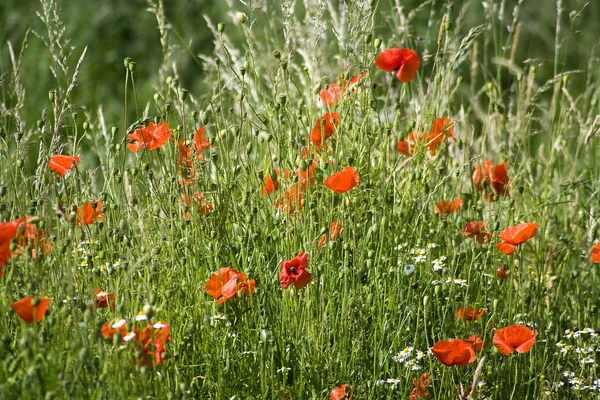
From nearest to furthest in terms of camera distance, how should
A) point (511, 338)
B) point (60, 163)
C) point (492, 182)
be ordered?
point (511, 338), point (60, 163), point (492, 182)

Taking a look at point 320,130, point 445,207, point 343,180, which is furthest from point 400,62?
point 343,180

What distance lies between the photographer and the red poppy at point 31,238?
1.93m

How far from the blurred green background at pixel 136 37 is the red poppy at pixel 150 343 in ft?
11.7

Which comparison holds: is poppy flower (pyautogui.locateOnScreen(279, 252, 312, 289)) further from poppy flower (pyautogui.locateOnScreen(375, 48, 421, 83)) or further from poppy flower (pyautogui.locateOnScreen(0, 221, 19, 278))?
poppy flower (pyautogui.locateOnScreen(375, 48, 421, 83))

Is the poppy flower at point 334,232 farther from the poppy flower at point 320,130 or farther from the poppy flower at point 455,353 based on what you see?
the poppy flower at point 455,353

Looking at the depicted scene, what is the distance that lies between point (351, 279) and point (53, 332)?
2.66 ft

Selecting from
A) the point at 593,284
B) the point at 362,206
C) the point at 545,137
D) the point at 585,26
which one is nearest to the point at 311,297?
the point at 362,206

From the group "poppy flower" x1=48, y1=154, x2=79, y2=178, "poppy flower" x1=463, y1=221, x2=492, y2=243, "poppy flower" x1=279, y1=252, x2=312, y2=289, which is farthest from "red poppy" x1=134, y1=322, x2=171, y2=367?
"poppy flower" x1=463, y1=221, x2=492, y2=243

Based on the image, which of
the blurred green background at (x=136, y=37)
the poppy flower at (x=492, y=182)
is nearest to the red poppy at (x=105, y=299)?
the poppy flower at (x=492, y=182)

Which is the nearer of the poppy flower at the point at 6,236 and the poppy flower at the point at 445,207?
the poppy flower at the point at 6,236

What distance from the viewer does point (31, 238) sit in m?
2.07

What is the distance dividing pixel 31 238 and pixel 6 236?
0.66 ft

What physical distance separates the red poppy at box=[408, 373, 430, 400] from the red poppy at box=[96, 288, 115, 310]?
792 millimetres

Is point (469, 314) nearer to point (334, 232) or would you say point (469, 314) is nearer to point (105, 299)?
point (334, 232)
